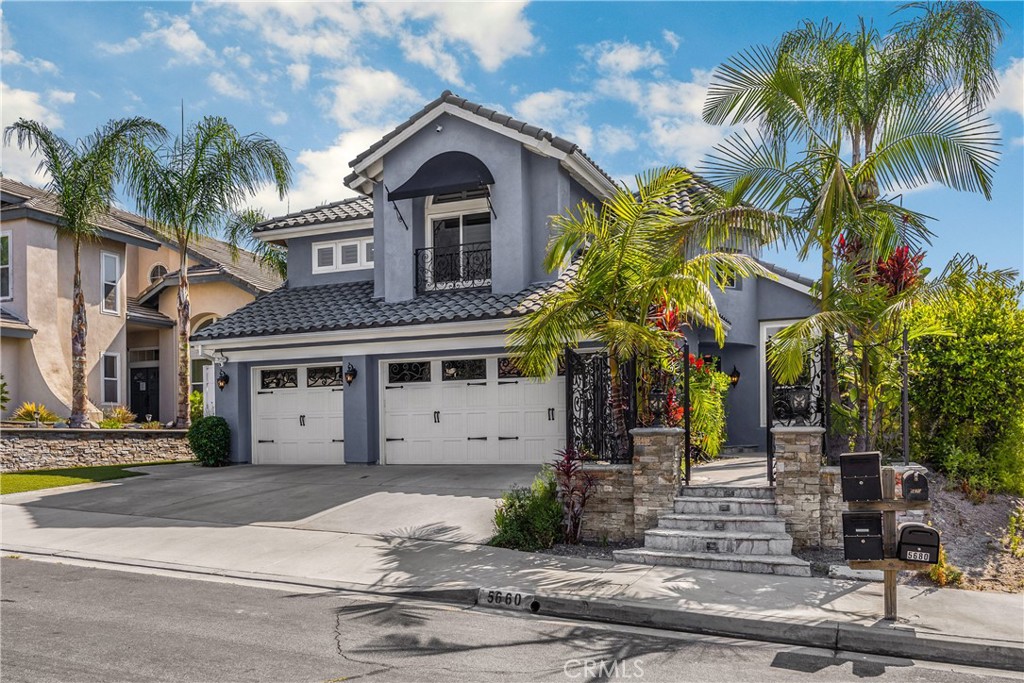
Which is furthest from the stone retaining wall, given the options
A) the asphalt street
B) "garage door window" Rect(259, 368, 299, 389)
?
the asphalt street

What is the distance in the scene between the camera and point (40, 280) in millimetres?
21859

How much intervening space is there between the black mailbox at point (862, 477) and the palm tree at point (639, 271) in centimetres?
311

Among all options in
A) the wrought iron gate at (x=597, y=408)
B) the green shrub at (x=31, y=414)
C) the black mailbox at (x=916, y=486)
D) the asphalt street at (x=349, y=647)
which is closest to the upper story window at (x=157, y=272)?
the green shrub at (x=31, y=414)

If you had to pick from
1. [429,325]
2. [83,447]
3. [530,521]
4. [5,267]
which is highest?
[5,267]

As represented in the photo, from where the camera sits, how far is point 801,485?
8.88 metres

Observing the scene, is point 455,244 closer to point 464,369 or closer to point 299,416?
point 464,369

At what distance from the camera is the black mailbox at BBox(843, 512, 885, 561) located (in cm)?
661

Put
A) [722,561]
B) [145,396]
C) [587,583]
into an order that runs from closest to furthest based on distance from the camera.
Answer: [587,583], [722,561], [145,396]

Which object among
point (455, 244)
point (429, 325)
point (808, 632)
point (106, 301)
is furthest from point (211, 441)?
point (808, 632)

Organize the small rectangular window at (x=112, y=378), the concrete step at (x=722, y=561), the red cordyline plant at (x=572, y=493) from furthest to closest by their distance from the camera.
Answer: the small rectangular window at (x=112, y=378) → the red cordyline plant at (x=572, y=493) → the concrete step at (x=722, y=561)

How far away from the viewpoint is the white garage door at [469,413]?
48.0ft

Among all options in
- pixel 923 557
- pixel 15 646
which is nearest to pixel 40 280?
pixel 15 646

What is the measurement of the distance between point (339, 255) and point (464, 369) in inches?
209

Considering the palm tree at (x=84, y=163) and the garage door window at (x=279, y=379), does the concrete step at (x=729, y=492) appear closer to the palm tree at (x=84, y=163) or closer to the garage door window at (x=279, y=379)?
the garage door window at (x=279, y=379)
